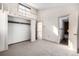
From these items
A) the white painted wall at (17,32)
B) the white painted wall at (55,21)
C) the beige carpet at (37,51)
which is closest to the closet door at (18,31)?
the white painted wall at (17,32)

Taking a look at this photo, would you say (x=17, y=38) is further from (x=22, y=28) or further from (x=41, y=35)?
(x=41, y=35)

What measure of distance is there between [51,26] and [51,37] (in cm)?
89

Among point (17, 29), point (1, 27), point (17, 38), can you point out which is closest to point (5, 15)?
point (1, 27)

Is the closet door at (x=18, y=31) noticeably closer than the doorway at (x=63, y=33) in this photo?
Yes

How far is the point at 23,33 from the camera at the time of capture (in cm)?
507

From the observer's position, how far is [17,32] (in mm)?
4504

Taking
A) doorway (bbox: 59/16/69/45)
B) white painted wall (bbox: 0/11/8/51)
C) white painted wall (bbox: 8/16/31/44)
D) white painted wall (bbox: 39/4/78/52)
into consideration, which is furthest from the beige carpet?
doorway (bbox: 59/16/69/45)

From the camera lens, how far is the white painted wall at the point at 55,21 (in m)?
3.31

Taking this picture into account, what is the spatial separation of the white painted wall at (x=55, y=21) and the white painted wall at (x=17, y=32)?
1.54 meters

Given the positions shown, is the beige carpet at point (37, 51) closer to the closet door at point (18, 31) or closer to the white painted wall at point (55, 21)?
the white painted wall at point (55, 21)

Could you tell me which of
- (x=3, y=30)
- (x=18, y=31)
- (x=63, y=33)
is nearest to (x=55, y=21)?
(x=63, y=33)

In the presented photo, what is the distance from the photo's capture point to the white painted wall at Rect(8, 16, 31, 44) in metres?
3.97

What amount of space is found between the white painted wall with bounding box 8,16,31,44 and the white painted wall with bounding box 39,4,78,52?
5.04 ft

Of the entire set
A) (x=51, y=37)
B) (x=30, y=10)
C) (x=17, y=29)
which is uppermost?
(x=30, y=10)
